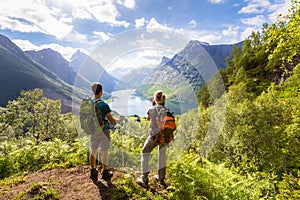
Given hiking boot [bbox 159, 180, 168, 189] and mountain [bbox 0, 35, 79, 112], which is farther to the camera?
mountain [bbox 0, 35, 79, 112]

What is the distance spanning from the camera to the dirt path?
488 centimetres

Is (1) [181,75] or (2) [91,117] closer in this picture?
(2) [91,117]

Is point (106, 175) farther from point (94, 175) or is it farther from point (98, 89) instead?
→ point (98, 89)

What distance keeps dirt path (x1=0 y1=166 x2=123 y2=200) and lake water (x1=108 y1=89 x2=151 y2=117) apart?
6.16ft

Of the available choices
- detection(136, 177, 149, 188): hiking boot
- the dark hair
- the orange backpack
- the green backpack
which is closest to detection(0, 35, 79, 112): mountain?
the dark hair

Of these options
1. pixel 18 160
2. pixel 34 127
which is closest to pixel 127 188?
pixel 18 160

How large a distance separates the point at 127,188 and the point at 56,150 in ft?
12.8

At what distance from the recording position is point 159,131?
501cm

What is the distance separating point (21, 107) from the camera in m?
31.0

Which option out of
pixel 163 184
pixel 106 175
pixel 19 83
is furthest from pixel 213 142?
pixel 19 83

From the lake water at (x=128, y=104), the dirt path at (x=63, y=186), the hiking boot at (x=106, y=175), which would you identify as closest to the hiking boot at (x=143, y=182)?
the dirt path at (x=63, y=186)

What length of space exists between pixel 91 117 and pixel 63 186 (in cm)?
199

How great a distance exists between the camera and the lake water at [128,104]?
225 inches

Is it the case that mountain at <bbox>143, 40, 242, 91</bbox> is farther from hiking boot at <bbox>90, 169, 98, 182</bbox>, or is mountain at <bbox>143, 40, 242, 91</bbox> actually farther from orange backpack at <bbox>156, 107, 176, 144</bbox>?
hiking boot at <bbox>90, 169, 98, 182</bbox>
